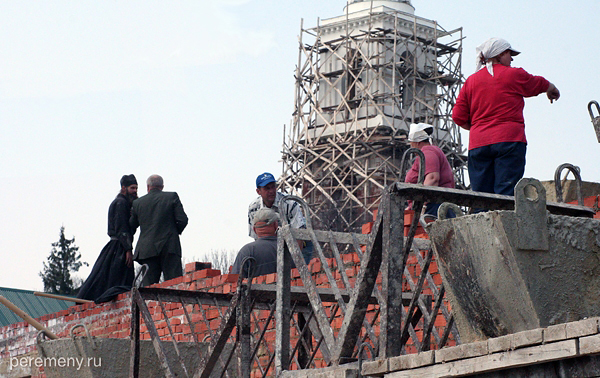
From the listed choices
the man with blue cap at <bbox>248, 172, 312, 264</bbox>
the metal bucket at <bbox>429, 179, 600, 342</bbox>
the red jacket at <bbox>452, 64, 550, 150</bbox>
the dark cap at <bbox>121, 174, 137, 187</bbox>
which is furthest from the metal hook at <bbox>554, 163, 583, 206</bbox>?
the dark cap at <bbox>121, 174, 137, 187</bbox>

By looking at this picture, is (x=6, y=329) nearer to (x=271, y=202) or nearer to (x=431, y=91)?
(x=271, y=202)

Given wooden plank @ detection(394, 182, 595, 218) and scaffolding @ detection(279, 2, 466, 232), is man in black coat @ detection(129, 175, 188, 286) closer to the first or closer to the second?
wooden plank @ detection(394, 182, 595, 218)

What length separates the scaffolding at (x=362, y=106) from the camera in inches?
1308

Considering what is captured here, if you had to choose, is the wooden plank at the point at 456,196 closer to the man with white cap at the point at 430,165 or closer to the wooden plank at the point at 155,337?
the wooden plank at the point at 155,337

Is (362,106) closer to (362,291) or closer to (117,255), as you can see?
(117,255)

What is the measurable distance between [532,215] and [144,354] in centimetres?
306

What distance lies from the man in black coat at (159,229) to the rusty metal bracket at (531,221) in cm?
586

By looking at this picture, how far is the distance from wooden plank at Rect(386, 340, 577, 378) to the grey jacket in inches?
227

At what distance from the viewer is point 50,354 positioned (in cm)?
522

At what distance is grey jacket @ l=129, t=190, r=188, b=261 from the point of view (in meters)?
8.22

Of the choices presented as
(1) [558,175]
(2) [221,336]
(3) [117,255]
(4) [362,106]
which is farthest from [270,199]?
(4) [362,106]

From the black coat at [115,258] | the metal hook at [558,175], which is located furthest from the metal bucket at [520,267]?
the black coat at [115,258]

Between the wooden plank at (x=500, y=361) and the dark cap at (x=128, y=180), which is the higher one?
the dark cap at (x=128, y=180)

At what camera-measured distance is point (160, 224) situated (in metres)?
8.22
